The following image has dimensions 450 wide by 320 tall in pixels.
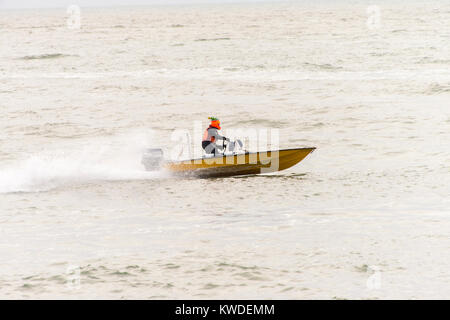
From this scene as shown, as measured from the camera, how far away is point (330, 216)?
45.9 ft

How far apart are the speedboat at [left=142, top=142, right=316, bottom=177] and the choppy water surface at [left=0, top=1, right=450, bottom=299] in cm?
33

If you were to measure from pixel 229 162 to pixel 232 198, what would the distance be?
7.92ft

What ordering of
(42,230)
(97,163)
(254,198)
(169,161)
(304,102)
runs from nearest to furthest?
(42,230), (254,198), (169,161), (97,163), (304,102)

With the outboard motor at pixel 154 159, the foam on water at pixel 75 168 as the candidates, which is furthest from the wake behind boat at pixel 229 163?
the foam on water at pixel 75 168

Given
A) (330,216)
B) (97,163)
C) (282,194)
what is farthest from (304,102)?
(330,216)

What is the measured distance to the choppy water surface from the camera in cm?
1058

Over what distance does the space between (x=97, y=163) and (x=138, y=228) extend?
8202 mm

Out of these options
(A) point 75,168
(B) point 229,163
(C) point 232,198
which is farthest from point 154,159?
(C) point 232,198

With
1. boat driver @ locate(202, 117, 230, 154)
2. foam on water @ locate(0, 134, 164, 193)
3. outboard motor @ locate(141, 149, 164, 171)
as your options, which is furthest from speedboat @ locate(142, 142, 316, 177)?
foam on water @ locate(0, 134, 164, 193)

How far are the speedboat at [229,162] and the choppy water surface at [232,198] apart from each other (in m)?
0.33

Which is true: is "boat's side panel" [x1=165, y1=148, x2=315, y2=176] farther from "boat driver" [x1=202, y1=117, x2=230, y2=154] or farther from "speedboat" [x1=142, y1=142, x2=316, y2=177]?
"boat driver" [x1=202, y1=117, x2=230, y2=154]

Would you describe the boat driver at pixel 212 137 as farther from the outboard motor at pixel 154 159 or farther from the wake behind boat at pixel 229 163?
the outboard motor at pixel 154 159

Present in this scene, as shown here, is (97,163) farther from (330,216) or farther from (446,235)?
(446,235)

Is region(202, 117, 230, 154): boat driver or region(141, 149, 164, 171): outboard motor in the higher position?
region(202, 117, 230, 154): boat driver
